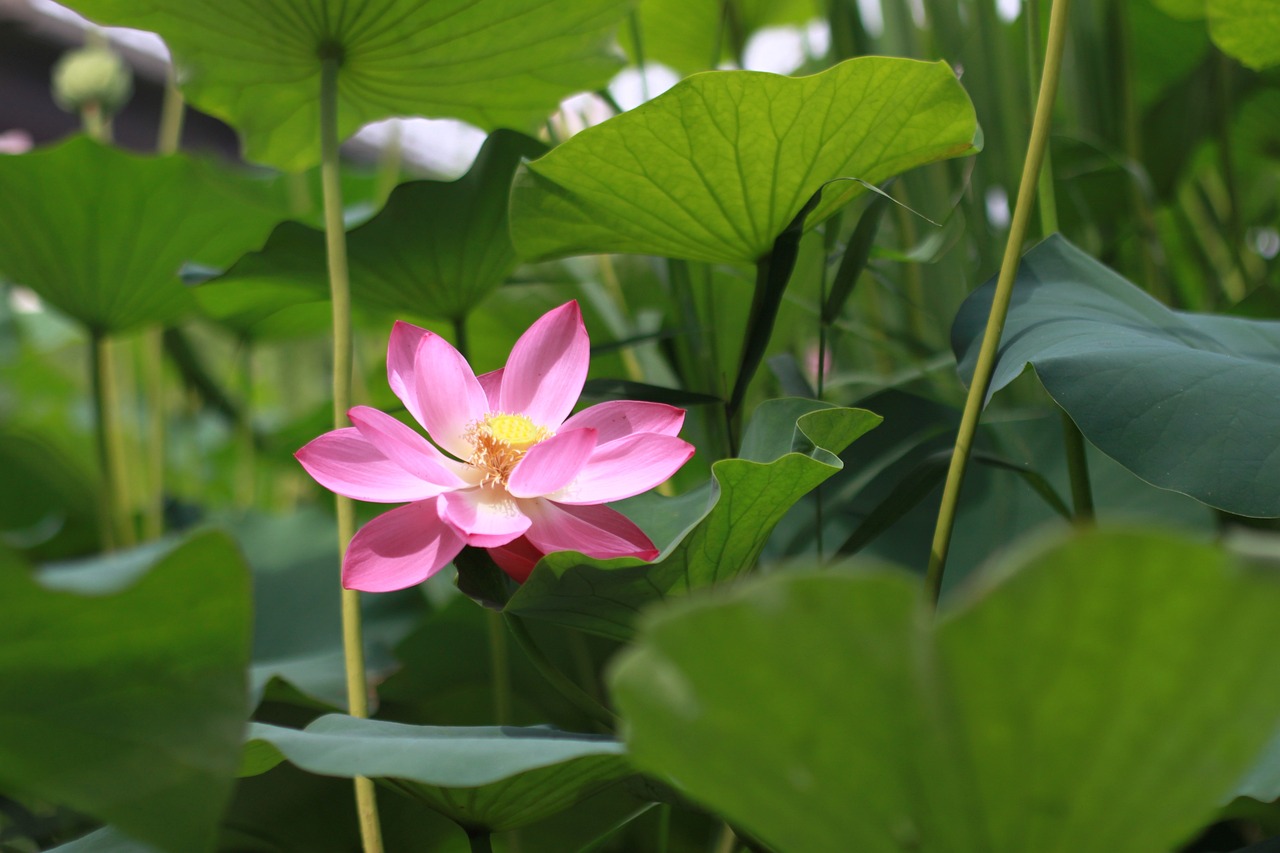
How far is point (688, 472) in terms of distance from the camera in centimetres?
62

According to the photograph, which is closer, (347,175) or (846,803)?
(846,803)

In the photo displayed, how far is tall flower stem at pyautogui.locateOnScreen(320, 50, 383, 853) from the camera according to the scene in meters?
0.30

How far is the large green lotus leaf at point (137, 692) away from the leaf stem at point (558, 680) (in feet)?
0.34

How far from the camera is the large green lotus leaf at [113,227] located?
0.55m

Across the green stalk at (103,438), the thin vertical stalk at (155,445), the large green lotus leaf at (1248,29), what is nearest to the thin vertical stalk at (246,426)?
the thin vertical stalk at (155,445)

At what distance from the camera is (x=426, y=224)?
1.33 feet

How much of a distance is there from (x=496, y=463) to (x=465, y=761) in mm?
111

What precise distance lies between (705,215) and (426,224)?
132mm

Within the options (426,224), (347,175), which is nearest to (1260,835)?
(426,224)

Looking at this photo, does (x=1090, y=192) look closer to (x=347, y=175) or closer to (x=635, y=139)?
(x=635, y=139)

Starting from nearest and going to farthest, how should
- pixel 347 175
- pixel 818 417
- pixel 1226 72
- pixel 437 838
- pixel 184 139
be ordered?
pixel 818 417, pixel 437 838, pixel 1226 72, pixel 347 175, pixel 184 139

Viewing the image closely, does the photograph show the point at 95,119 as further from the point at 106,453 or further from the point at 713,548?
the point at 713,548

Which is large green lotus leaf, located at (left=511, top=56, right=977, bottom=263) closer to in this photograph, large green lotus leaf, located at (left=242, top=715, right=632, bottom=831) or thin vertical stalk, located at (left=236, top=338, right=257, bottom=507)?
large green lotus leaf, located at (left=242, top=715, right=632, bottom=831)

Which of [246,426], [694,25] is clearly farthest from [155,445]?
[694,25]
